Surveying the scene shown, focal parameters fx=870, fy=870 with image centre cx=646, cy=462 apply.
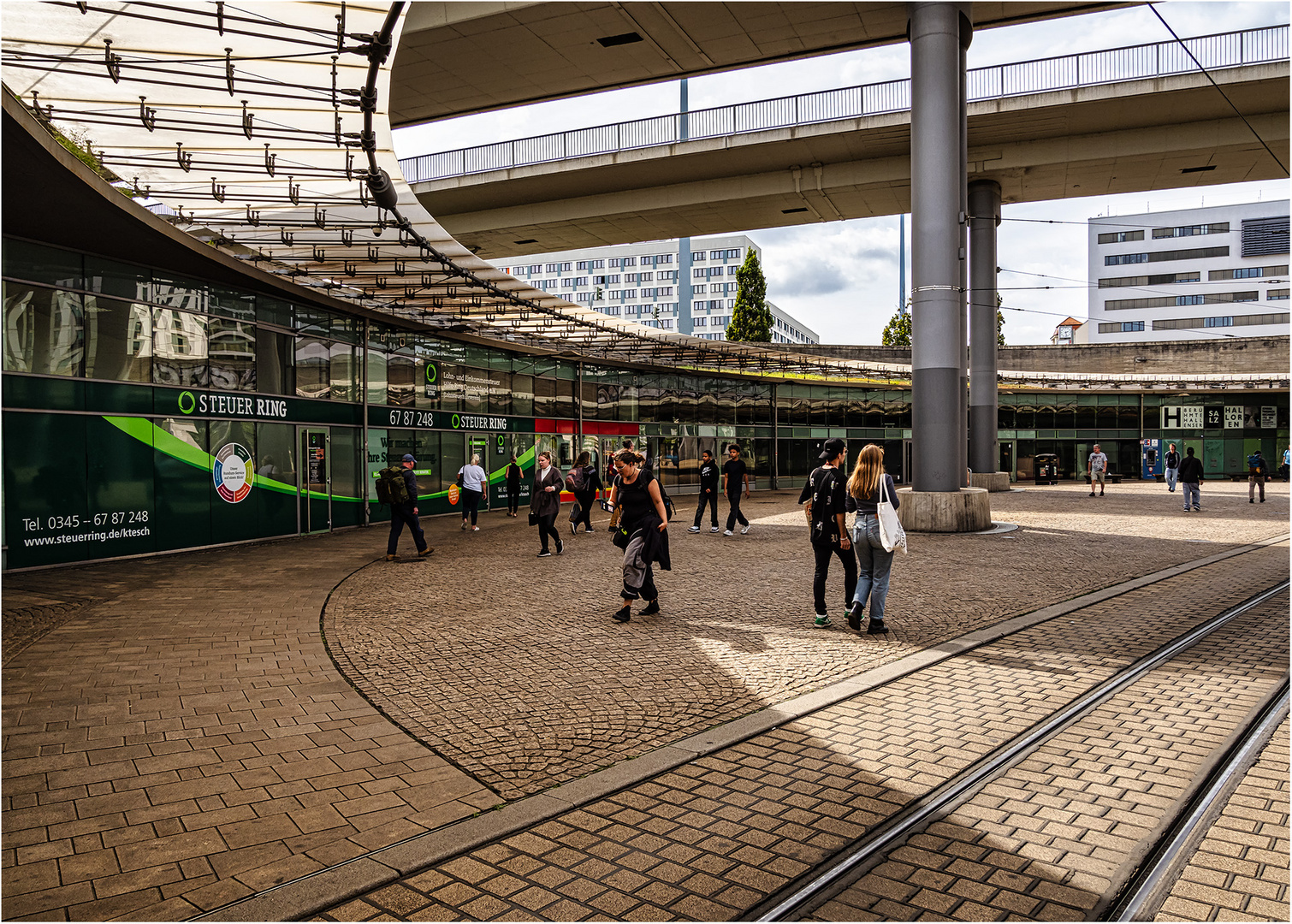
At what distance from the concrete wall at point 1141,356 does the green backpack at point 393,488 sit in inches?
1332

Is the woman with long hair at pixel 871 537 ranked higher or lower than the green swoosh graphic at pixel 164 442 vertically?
lower

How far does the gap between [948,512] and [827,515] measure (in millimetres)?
10776

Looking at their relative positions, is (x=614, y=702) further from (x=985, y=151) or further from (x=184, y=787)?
(x=985, y=151)

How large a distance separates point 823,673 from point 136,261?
12.4 meters

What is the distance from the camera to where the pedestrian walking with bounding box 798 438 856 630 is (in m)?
8.37

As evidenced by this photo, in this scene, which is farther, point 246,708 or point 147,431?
point 147,431

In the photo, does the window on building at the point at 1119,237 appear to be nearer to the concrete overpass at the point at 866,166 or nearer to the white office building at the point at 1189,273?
the white office building at the point at 1189,273

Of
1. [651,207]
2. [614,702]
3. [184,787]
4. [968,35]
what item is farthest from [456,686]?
[651,207]

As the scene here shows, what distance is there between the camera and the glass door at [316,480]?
17.7 m

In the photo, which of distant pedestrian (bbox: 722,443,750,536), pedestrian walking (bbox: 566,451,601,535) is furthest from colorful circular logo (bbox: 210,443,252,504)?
distant pedestrian (bbox: 722,443,750,536)

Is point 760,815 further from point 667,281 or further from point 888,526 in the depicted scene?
point 667,281

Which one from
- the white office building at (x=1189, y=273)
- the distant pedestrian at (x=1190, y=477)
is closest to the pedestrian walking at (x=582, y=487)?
the distant pedestrian at (x=1190, y=477)

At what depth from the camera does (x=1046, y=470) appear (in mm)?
42625

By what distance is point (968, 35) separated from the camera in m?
20.7
